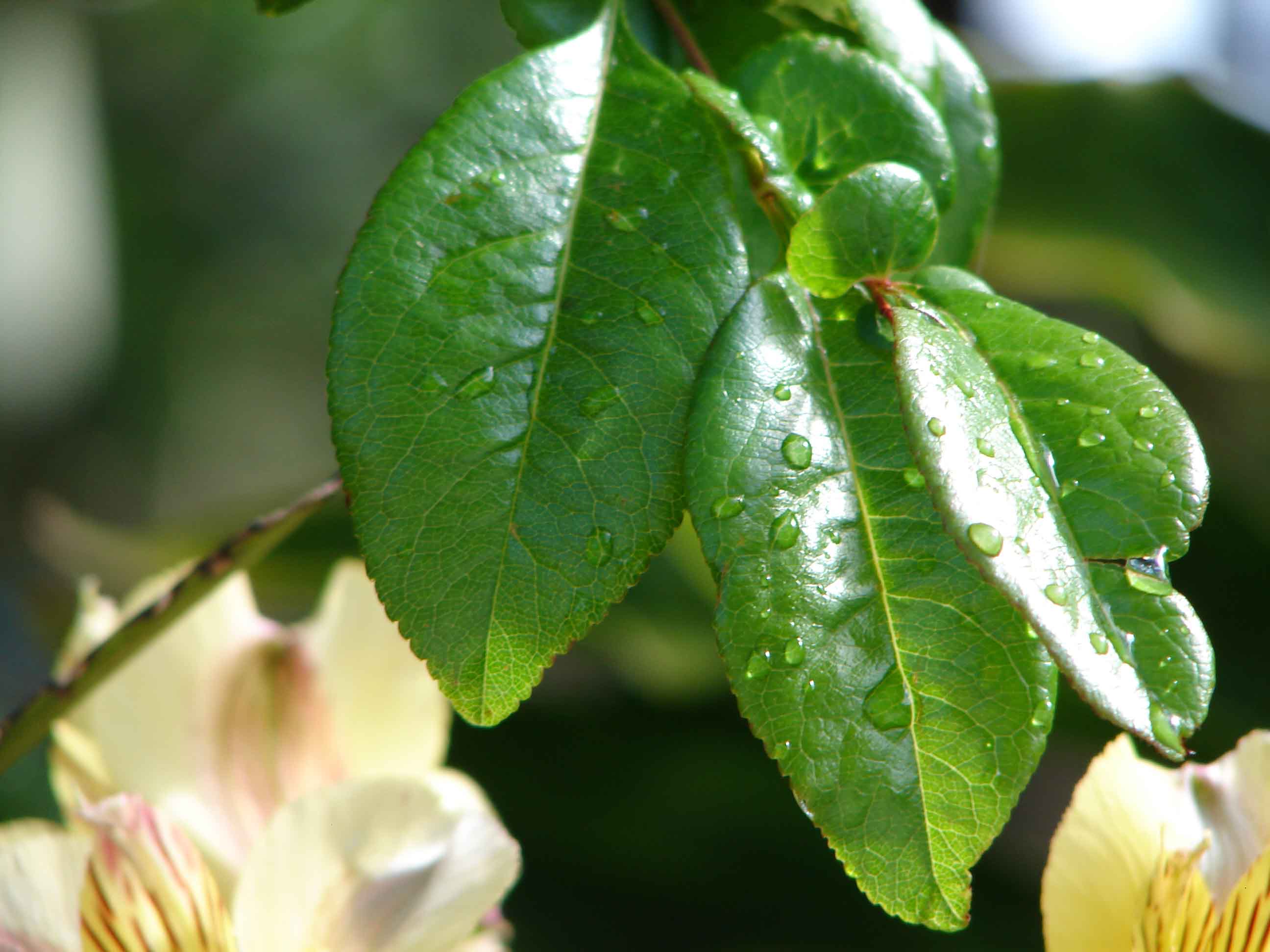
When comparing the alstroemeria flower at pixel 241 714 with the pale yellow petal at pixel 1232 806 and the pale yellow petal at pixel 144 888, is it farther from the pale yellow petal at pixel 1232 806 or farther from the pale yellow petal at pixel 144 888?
the pale yellow petal at pixel 1232 806

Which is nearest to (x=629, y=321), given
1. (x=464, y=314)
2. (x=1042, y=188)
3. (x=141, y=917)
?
(x=464, y=314)

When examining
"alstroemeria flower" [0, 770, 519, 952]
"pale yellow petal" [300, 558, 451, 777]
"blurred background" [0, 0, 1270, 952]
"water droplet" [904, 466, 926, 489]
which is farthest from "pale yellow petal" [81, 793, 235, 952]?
"blurred background" [0, 0, 1270, 952]

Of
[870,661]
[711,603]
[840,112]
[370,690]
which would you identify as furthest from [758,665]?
[711,603]

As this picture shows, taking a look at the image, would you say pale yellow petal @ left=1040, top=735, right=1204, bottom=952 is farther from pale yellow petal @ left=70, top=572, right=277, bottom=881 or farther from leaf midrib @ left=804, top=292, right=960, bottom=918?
pale yellow petal @ left=70, top=572, right=277, bottom=881

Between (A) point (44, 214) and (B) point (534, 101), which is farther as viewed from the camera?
(A) point (44, 214)

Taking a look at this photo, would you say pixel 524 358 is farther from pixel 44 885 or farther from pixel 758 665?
pixel 44 885

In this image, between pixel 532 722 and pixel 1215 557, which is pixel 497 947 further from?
pixel 1215 557
